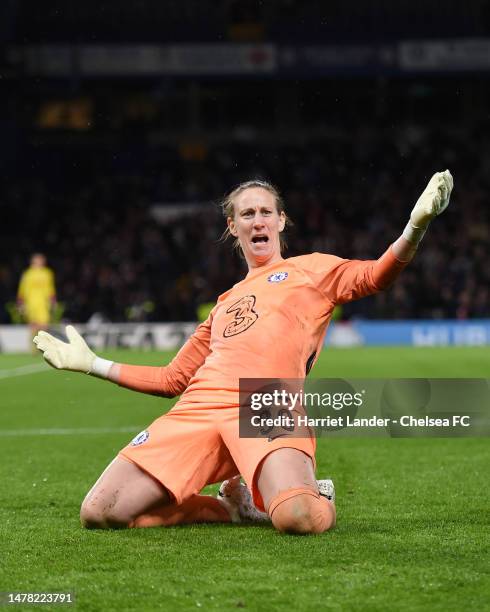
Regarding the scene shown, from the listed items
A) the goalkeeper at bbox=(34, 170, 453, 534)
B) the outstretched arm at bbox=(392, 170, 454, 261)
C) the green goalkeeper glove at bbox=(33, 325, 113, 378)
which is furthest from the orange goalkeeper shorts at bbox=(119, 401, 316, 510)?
the outstretched arm at bbox=(392, 170, 454, 261)

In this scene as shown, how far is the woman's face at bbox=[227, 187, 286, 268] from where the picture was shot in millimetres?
5328

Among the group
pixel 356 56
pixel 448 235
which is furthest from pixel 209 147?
pixel 448 235

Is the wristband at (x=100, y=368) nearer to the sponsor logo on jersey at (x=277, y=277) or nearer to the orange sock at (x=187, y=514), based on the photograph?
the orange sock at (x=187, y=514)

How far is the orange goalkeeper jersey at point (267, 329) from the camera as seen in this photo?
5020 mm

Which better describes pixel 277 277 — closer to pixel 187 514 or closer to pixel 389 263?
pixel 389 263

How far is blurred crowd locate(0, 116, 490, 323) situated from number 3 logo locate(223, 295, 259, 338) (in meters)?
20.1

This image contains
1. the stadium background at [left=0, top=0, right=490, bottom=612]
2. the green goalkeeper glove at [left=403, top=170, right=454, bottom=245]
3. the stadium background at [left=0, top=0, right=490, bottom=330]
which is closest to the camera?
the green goalkeeper glove at [left=403, top=170, right=454, bottom=245]

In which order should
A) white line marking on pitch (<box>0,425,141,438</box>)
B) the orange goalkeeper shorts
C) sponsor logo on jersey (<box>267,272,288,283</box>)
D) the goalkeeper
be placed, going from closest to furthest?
the goalkeeper → the orange goalkeeper shorts → sponsor logo on jersey (<box>267,272,288,283</box>) → white line marking on pitch (<box>0,425,141,438</box>)

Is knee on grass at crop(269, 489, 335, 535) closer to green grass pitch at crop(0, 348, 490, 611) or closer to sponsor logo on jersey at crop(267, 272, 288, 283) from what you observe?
green grass pitch at crop(0, 348, 490, 611)

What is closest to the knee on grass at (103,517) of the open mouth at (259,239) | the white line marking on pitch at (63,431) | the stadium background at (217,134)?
the open mouth at (259,239)

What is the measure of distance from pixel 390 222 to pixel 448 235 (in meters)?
1.95

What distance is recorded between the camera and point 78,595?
12.2ft

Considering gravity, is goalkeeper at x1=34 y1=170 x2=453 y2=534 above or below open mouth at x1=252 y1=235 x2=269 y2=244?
below

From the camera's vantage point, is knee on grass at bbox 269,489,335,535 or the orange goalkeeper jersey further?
the orange goalkeeper jersey
